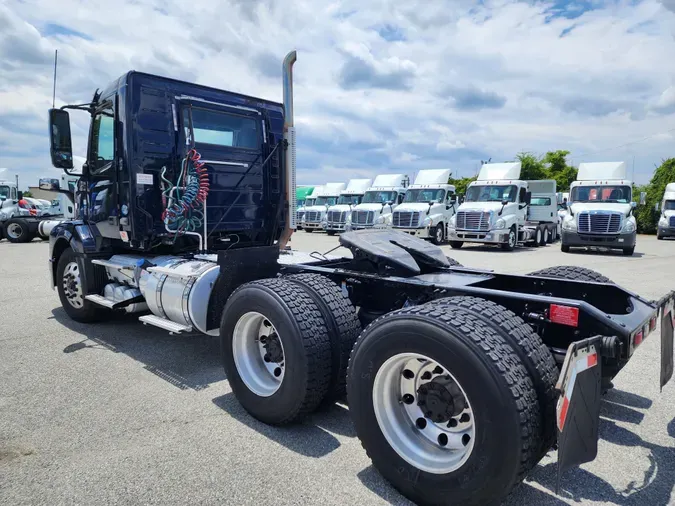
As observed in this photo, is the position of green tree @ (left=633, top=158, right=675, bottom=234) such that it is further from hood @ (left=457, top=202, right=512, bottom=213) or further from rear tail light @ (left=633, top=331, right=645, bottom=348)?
rear tail light @ (left=633, top=331, right=645, bottom=348)

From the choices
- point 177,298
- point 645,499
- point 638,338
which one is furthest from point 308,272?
point 645,499

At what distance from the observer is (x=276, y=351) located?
11.8ft

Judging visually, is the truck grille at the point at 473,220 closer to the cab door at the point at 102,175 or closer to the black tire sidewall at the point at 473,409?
the cab door at the point at 102,175

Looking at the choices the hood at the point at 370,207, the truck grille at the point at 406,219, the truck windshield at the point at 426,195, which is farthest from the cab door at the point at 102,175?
the hood at the point at 370,207

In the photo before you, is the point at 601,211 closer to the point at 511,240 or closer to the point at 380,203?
the point at 511,240

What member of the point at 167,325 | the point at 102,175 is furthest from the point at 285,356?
the point at 102,175

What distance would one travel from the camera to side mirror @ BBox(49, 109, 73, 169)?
5617 mm

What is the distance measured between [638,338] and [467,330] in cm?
108

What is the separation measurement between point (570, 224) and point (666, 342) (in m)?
15.6

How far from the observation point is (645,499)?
2570 mm

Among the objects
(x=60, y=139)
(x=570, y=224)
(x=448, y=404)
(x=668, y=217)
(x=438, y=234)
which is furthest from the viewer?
(x=668, y=217)

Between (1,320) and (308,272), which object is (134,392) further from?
(1,320)

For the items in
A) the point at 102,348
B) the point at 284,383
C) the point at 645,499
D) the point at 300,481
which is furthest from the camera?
the point at 102,348

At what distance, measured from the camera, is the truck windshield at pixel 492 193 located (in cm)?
1858
